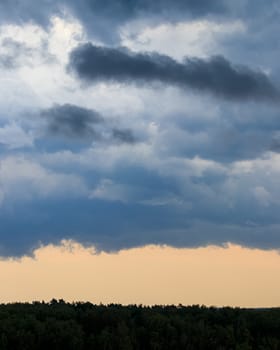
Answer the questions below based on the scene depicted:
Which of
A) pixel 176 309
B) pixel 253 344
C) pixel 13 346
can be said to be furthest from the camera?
pixel 176 309

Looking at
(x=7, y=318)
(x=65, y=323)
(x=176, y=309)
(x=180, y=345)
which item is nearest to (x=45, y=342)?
(x=65, y=323)

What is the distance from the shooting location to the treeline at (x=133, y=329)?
18641 mm

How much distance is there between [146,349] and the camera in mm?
19188

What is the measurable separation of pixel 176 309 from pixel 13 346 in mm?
6823

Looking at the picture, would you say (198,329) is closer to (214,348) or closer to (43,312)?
(214,348)

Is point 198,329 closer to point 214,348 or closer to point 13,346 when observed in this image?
point 214,348

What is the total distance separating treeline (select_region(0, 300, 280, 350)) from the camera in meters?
18.6

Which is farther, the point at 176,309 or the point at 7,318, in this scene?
the point at 176,309

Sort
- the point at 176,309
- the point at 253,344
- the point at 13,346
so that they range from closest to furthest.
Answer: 1. the point at 13,346
2. the point at 253,344
3. the point at 176,309

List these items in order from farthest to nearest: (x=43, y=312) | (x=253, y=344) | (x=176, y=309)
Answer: (x=176, y=309) → (x=43, y=312) → (x=253, y=344)

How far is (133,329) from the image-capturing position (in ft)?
63.6

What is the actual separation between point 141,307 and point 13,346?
5.97 m

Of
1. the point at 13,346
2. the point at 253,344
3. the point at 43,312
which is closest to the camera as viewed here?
the point at 13,346

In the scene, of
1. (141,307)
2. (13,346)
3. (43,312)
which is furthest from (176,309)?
(13,346)
